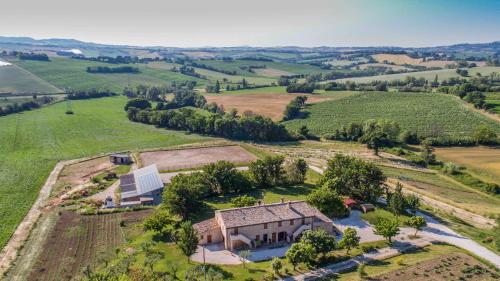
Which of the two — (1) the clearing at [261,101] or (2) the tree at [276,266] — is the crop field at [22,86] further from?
(2) the tree at [276,266]

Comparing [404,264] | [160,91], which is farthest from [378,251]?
[160,91]

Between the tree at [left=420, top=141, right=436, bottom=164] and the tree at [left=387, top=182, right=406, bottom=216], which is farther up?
the tree at [left=387, top=182, right=406, bottom=216]

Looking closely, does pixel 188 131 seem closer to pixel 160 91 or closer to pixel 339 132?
pixel 339 132

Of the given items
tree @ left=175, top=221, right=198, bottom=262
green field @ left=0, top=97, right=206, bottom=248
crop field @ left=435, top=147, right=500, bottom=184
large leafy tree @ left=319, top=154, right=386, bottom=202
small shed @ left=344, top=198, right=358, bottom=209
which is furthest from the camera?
crop field @ left=435, top=147, right=500, bottom=184

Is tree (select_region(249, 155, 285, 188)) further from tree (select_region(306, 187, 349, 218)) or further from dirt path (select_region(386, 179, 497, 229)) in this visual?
dirt path (select_region(386, 179, 497, 229))

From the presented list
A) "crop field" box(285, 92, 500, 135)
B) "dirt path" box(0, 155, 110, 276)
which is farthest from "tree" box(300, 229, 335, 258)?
"crop field" box(285, 92, 500, 135)

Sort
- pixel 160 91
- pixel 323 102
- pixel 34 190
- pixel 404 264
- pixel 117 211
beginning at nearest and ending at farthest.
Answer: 1. pixel 404 264
2. pixel 117 211
3. pixel 34 190
4. pixel 323 102
5. pixel 160 91

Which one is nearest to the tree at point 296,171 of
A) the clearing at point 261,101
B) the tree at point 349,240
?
the tree at point 349,240
